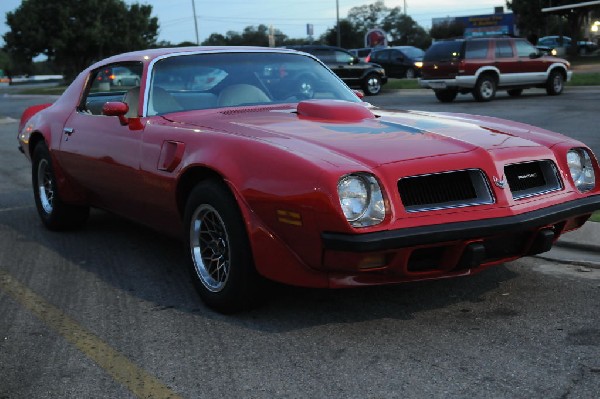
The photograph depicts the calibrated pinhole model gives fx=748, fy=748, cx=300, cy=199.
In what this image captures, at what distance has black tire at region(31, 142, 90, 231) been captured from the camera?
20.2 feet

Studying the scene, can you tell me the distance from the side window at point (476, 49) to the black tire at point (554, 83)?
2.13 meters

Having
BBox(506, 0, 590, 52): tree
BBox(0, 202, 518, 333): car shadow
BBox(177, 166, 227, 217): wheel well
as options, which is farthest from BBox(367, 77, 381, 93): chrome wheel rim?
BBox(177, 166, 227, 217): wheel well

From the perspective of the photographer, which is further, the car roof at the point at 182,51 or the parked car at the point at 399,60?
the parked car at the point at 399,60

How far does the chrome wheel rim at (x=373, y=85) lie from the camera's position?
80.0 ft

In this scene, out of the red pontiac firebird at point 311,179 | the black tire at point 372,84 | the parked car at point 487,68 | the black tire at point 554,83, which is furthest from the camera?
the black tire at point 372,84

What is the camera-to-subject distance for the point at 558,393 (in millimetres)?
2914

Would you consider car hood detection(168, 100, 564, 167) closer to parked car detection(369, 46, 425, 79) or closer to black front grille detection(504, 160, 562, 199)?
black front grille detection(504, 160, 562, 199)

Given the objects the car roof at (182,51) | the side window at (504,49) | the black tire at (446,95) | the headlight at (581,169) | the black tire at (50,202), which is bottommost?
the black tire at (446,95)

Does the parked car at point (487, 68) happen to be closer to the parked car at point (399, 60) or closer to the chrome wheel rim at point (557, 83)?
the chrome wheel rim at point (557, 83)

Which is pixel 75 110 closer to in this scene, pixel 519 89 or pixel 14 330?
pixel 14 330

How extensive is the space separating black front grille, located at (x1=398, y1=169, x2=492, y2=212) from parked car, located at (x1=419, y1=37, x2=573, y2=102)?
15839 mm

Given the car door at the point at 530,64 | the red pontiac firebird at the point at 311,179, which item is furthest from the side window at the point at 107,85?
the car door at the point at 530,64

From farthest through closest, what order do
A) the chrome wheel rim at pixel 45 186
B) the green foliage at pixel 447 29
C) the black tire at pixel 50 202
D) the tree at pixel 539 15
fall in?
1. the green foliage at pixel 447 29
2. the tree at pixel 539 15
3. the chrome wheel rim at pixel 45 186
4. the black tire at pixel 50 202

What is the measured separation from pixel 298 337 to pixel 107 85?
131 inches
